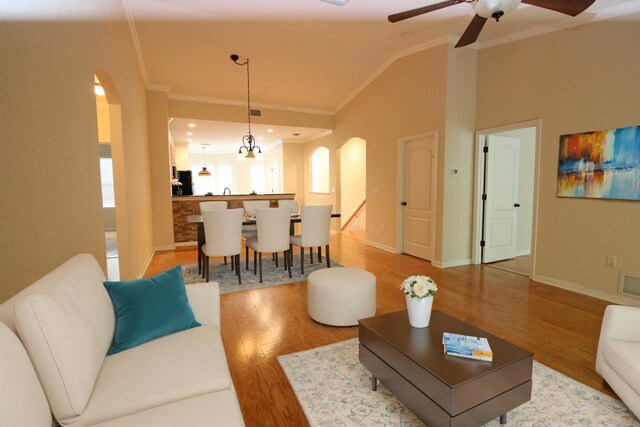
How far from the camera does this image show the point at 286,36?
4.79 m

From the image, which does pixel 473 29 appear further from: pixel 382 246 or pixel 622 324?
pixel 382 246

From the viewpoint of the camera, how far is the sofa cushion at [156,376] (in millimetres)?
1237

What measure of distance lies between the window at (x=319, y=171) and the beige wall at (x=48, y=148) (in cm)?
718

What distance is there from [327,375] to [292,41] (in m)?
4.64

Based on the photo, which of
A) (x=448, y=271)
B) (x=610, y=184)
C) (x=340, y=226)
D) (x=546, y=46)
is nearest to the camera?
(x=610, y=184)

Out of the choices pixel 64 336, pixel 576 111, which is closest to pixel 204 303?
pixel 64 336

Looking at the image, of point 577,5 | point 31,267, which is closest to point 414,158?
point 577,5

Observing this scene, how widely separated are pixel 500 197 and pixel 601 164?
1651 millimetres

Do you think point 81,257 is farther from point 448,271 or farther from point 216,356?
point 448,271

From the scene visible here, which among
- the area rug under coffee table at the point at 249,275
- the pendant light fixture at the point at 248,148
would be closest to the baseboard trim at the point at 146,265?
the area rug under coffee table at the point at 249,275

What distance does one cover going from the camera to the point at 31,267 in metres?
1.57

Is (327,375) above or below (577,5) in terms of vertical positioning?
below

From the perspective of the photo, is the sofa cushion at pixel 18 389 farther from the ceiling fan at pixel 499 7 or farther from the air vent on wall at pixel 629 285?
the air vent on wall at pixel 629 285

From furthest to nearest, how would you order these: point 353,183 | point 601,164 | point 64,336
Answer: point 353,183 → point 601,164 → point 64,336
